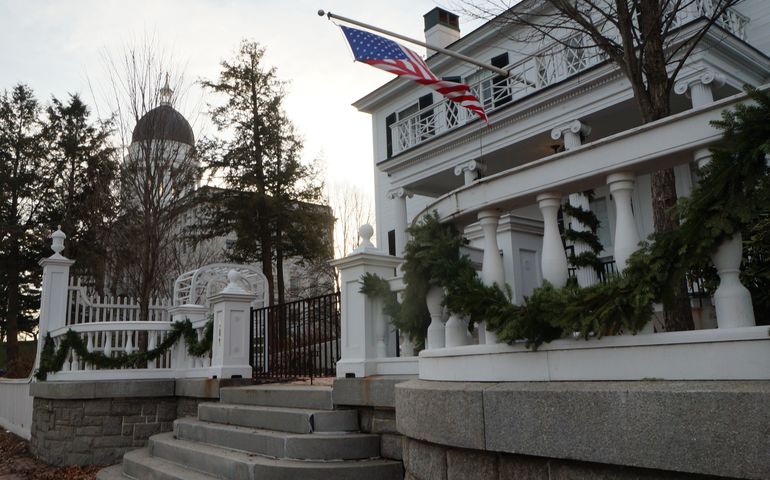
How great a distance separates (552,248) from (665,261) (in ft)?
2.28

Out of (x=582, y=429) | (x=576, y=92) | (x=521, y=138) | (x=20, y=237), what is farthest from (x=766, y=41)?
(x=20, y=237)

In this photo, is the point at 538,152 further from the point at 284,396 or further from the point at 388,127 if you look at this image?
the point at 284,396

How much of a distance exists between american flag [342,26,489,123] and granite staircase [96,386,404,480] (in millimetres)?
4573

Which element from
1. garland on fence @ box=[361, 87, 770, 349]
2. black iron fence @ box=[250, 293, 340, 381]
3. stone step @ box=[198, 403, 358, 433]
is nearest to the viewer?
garland on fence @ box=[361, 87, 770, 349]

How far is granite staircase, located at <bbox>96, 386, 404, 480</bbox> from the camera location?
5.02m

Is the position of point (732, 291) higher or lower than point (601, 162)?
lower

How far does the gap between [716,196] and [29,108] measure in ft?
110

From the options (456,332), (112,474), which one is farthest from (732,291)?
(112,474)

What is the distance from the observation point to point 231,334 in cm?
866

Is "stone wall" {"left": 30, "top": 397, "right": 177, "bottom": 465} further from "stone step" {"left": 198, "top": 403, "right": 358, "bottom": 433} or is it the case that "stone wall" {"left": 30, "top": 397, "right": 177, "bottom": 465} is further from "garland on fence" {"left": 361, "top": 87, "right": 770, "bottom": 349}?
"garland on fence" {"left": 361, "top": 87, "right": 770, "bottom": 349}

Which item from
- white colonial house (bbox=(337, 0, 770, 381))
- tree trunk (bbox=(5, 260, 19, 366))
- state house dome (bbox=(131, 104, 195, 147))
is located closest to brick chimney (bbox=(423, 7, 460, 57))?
white colonial house (bbox=(337, 0, 770, 381))

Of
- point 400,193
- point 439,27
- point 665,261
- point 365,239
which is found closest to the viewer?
point 665,261

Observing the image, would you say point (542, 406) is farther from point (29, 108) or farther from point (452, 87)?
point (29, 108)

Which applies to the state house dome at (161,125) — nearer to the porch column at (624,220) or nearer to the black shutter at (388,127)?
the black shutter at (388,127)
